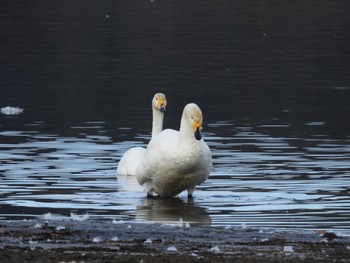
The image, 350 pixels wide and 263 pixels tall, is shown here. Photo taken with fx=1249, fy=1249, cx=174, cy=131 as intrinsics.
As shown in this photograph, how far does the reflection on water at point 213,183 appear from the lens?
539 inches

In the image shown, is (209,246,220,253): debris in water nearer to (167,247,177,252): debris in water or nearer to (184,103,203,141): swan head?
(167,247,177,252): debris in water

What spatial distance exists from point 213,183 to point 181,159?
162 cm

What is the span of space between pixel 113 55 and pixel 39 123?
14828mm

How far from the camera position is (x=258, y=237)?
440 inches

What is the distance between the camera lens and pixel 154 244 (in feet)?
34.9

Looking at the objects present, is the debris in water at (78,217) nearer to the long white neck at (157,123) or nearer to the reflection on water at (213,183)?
the reflection on water at (213,183)

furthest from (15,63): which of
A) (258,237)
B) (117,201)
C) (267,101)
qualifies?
(258,237)

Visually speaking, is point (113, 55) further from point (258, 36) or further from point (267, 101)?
point (267, 101)

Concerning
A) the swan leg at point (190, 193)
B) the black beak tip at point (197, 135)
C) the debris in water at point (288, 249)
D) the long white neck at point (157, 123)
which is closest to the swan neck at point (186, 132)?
the black beak tip at point (197, 135)

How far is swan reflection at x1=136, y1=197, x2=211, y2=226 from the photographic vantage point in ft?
44.2

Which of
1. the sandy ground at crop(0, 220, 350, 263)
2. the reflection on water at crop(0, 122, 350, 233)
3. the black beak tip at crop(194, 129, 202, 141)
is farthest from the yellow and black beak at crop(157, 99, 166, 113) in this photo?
the sandy ground at crop(0, 220, 350, 263)

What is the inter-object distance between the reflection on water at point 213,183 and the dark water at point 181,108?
2cm

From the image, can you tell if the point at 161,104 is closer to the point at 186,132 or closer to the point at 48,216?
the point at 186,132

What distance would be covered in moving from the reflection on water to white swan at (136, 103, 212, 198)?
0.27m
